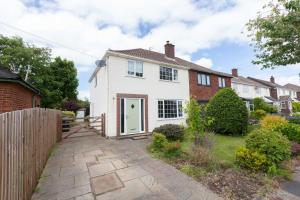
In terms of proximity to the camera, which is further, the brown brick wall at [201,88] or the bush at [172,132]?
the brown brick wall at [201,88]

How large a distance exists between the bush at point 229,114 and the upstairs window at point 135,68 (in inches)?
226

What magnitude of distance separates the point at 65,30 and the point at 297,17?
14078 millimetres

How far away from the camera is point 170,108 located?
45.2 feet

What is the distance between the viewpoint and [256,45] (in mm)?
11547

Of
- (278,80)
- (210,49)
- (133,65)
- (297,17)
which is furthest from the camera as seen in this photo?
(278,80)

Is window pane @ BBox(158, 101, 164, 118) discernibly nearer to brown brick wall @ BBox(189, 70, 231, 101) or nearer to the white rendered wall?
the white rendered wall

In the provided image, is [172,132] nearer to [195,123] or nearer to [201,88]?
[195,123]

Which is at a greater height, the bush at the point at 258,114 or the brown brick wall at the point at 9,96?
the brown brick wall at the point at 9,96

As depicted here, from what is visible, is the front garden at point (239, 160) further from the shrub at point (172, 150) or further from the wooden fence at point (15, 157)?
the wooden fence at point (15, 157)

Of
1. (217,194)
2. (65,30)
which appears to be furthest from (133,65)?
(217,194)

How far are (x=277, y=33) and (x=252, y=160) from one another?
8.19 m

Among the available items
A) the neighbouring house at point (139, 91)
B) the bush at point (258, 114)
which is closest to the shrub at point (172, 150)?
the neighbouring house at point (139, 91)

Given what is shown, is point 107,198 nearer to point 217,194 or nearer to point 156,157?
point 217,194

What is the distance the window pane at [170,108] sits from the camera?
13.5 m
